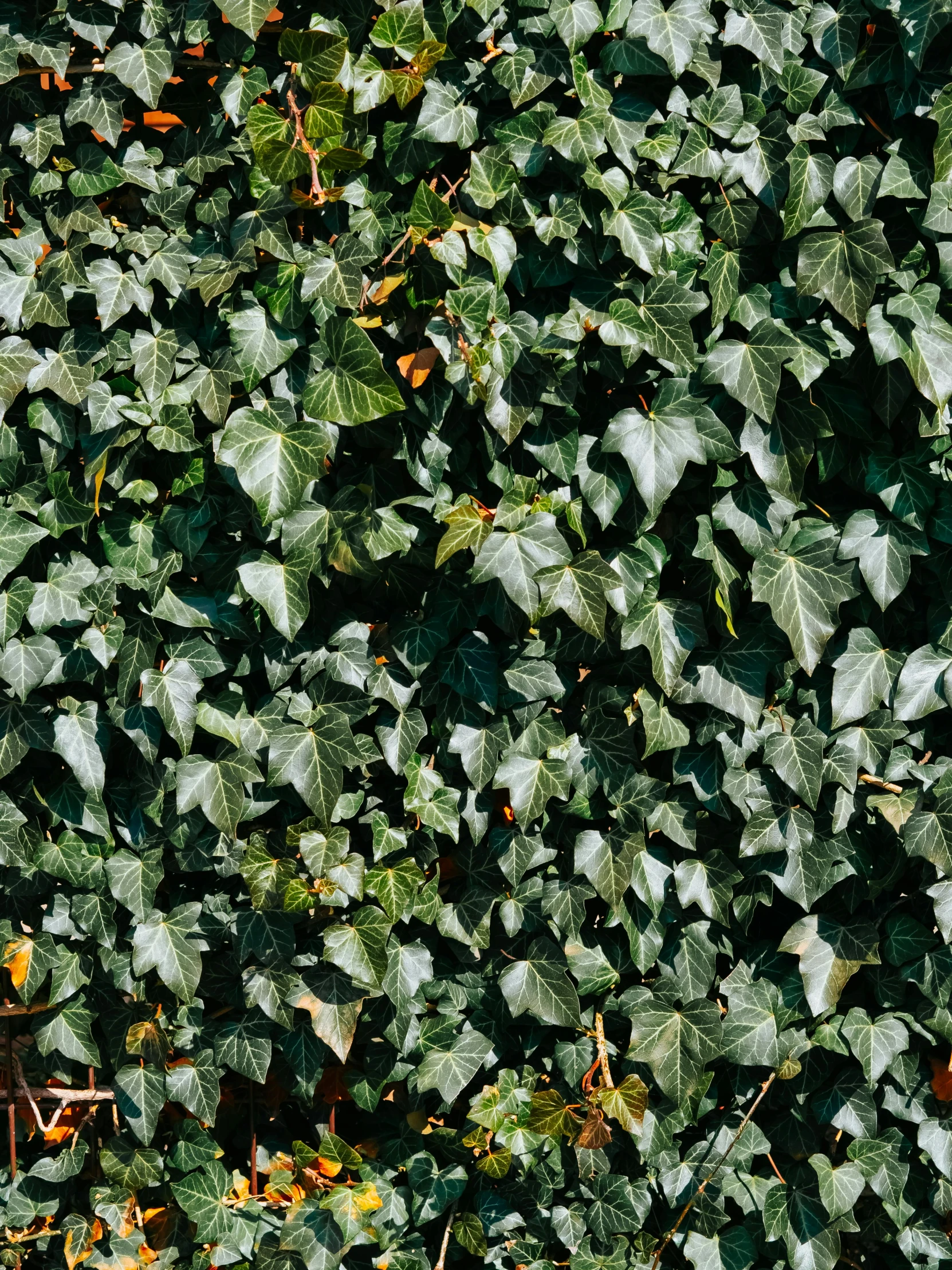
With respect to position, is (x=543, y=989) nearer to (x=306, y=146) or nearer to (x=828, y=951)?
(x=828, y=951)

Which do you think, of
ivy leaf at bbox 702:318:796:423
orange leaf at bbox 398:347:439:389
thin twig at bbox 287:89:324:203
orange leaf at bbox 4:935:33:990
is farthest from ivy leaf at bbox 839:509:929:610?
orange leaf at bbox 4:935:33:990

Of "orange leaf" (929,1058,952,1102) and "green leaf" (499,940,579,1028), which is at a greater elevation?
"green leaf" (499,940,579,1028)

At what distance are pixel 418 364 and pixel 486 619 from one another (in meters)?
0.58

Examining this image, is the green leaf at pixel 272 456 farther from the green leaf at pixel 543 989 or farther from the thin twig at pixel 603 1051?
the thin twig at pixel 603 1051

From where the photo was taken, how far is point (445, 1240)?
2539mm

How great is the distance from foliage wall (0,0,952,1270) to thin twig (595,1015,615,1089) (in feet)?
0.06

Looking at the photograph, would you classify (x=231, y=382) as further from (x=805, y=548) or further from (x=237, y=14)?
(x=805, y=548)

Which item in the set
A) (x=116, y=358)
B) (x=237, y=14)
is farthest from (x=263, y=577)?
(x=237, y=14)

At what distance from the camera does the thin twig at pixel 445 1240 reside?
253 centimetres

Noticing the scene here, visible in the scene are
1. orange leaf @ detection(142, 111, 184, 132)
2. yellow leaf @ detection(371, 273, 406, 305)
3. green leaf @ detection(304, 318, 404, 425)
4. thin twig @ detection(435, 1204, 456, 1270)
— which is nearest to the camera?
green leaf @ detection(304, 318, 404, 425)

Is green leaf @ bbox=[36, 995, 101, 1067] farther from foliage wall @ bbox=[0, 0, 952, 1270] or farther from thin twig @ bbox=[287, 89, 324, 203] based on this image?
thin twig @ bbox=[287, 89, 324, 203]

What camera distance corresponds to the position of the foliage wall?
2229mm

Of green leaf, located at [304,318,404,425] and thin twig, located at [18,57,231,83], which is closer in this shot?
green leaf, located at [304,318,404,425]

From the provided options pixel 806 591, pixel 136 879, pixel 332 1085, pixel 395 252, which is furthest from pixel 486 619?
pixel 332 1085
